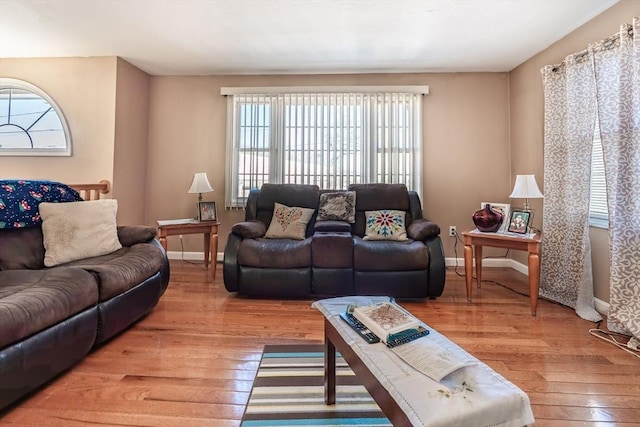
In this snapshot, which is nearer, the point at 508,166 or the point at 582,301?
the point at 582,301

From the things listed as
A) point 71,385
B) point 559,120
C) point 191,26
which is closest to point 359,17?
point 191,26

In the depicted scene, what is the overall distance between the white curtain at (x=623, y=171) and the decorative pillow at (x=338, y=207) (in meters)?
1.97

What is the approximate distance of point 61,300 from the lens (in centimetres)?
149

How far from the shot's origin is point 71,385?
148 centimetres

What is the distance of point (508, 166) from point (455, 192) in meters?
0.68

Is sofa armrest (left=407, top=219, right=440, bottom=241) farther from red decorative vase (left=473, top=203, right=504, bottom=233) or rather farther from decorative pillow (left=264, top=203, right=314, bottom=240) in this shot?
decorative pillow (left=264, top=203, right=314, bottom=240)

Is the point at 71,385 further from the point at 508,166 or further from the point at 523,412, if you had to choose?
the point at 508,166

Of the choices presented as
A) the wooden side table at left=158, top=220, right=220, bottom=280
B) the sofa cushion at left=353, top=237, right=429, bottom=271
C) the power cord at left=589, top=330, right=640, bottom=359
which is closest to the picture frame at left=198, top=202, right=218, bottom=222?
the wooden side table at left=158, top=220, right=220, bottom=280

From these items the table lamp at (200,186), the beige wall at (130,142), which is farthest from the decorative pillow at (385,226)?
the beige wall at (130,142)

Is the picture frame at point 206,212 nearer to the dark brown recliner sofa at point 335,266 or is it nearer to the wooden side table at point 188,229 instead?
the wooden side table at point 188,229

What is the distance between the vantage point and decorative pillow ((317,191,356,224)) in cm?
314

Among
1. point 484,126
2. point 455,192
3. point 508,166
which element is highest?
point 484,126

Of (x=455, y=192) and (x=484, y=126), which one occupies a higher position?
(x=484, y=126)

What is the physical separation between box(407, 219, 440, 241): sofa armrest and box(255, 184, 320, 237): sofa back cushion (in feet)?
3.29
